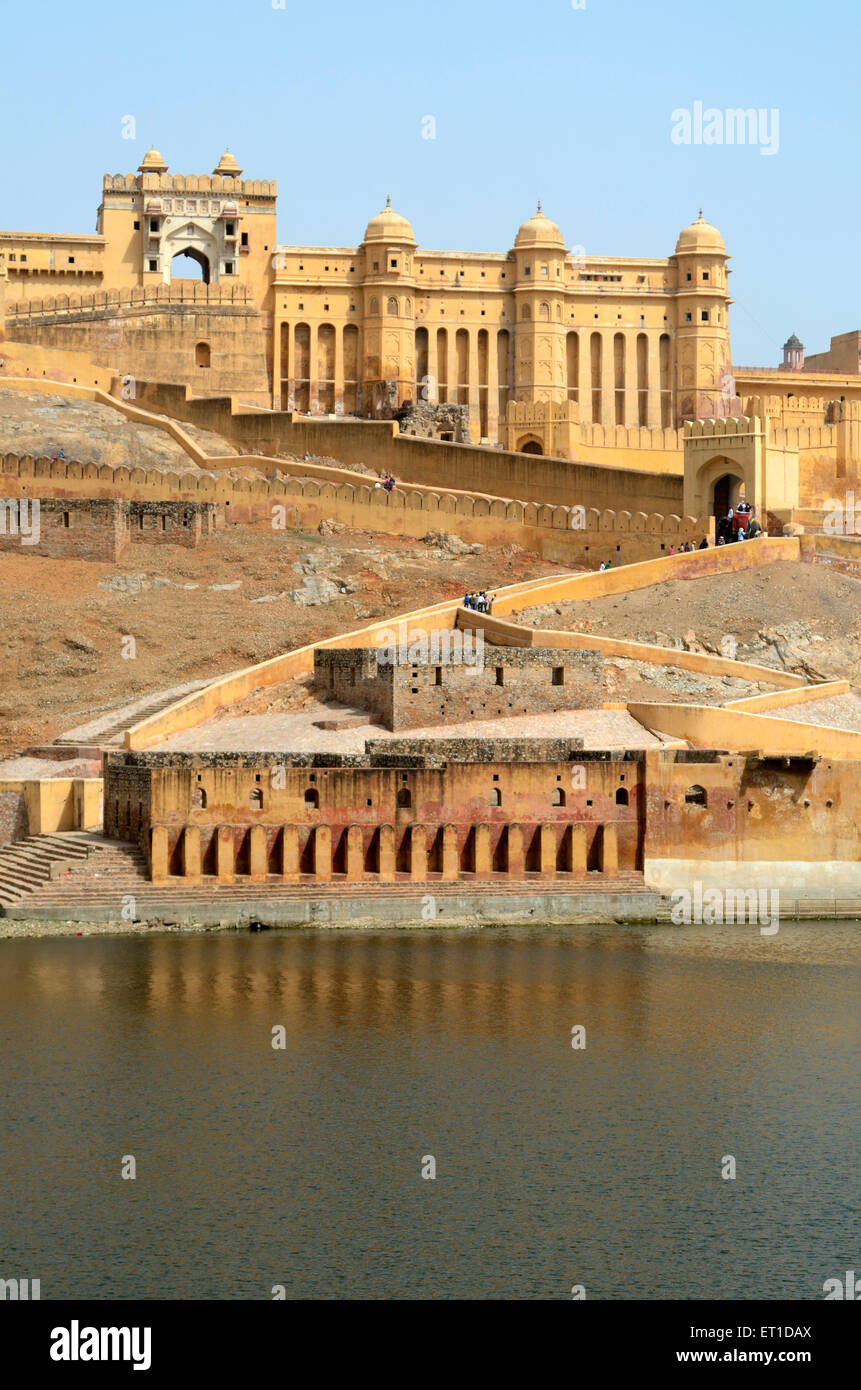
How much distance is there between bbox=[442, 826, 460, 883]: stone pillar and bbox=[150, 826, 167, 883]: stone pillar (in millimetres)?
4579

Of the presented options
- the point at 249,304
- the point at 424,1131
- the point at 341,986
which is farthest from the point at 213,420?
the point at 424,1131

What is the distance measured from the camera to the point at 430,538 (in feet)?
167

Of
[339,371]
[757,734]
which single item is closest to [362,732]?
[757,734]

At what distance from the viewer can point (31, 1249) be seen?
73.2ft

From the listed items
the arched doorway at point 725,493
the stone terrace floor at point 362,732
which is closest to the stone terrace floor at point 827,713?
the stone terrace floor at point 362,732

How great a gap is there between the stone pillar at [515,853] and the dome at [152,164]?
33272 millimetres

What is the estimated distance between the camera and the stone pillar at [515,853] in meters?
38.1

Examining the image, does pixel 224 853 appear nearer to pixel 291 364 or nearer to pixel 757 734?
pixel 757 734

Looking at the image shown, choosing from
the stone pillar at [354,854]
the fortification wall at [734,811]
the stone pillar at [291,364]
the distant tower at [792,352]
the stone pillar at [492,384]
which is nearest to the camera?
the stone pillar at [354,854]

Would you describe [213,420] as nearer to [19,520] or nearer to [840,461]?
[19,520]

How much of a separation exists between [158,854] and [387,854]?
148 inches

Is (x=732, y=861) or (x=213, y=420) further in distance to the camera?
(x=213, y=420)

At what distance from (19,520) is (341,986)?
21.1 meters

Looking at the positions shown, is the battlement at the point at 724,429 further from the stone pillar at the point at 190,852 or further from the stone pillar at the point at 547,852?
the stone pillar at the point at 190,852
